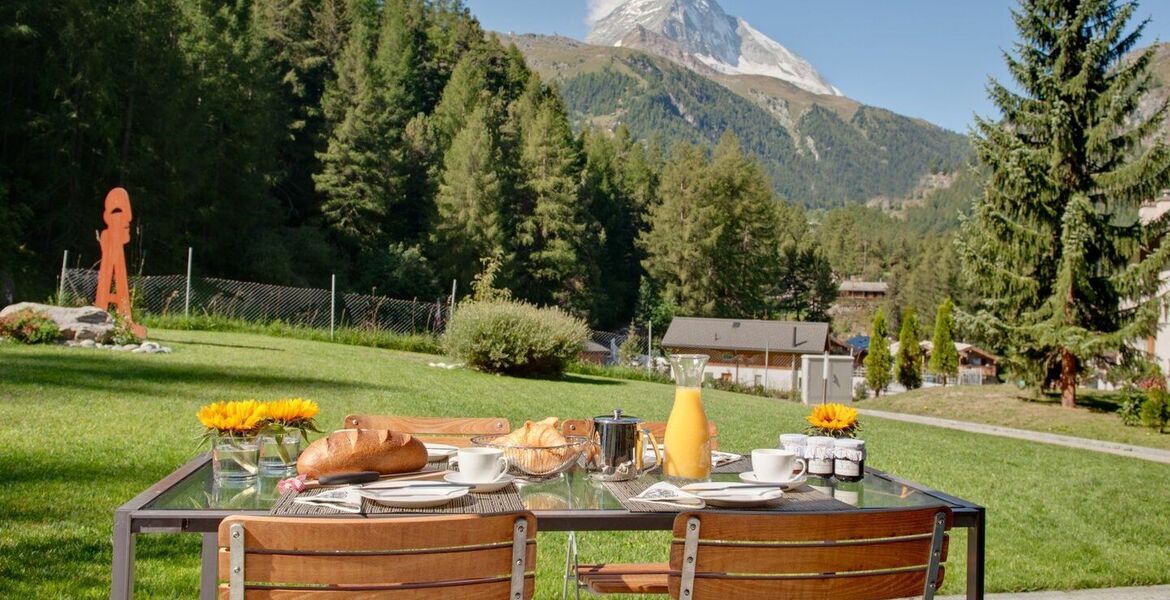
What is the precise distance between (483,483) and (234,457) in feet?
2.22

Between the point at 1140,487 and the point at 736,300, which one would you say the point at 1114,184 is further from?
the point at 736,300

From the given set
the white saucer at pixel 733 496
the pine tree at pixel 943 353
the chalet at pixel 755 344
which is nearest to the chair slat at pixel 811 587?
the white saucer at pixel 733 496

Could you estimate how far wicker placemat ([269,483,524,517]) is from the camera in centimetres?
204

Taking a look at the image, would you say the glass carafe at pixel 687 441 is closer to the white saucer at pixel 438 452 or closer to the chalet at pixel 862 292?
the white saucer at pixel 438 452

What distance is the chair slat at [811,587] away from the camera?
198cm

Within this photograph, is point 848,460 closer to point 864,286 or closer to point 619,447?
point 619,447

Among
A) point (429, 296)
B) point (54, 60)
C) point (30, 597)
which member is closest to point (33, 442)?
point (30, 597)

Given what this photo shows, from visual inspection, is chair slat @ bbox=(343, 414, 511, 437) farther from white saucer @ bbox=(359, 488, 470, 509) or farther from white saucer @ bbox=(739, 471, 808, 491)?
white saucer @ bbox=(359, 488, 470, 509)

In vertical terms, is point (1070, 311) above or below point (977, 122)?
below

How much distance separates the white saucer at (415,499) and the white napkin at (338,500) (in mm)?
29

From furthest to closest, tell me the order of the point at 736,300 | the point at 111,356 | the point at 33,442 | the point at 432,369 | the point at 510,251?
1. the point at 736,300
2. the point at 510,251
3. the point at 432,369
4. the point at 111,356
5. the point at 33,442

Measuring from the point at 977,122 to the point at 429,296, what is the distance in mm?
28227

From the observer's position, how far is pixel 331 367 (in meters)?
12.9

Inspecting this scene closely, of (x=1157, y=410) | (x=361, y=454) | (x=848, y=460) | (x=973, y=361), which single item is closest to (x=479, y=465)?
(x=361, y=454)
